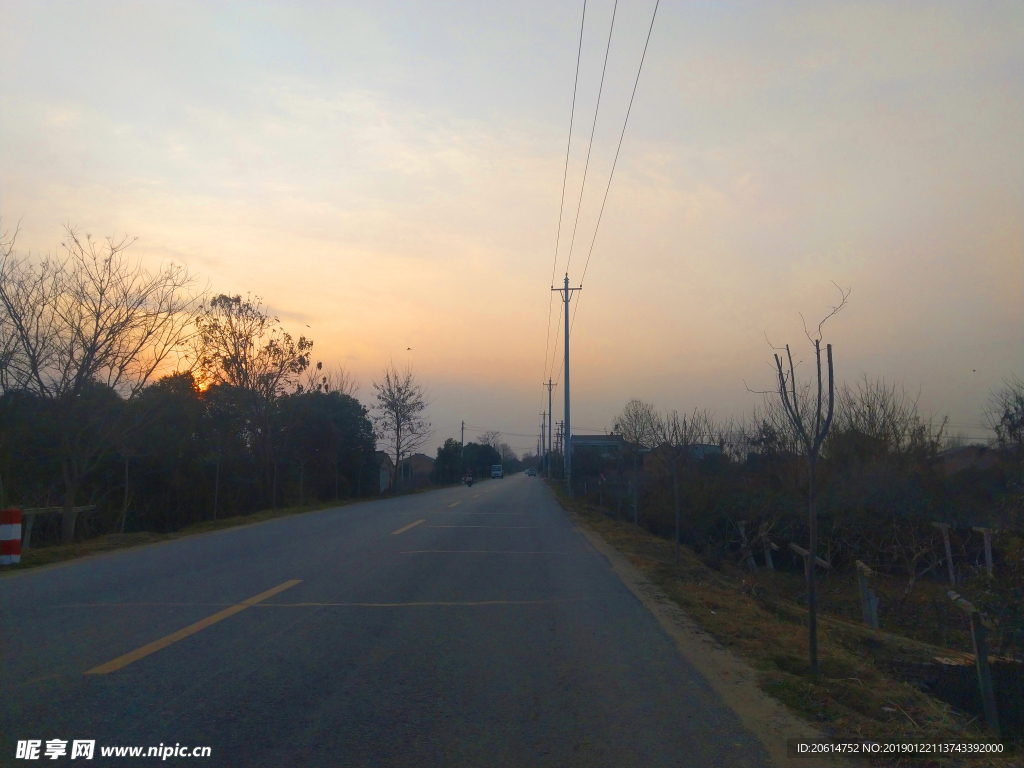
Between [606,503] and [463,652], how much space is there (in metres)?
35.9

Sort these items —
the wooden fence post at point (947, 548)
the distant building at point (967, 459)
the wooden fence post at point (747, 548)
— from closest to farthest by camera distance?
the wooden fence post at point (947, 548), the distant building at point (967, 459), the wooden fence post at point (747, 548)

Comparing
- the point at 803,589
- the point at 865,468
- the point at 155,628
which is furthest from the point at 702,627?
the point at 865,468

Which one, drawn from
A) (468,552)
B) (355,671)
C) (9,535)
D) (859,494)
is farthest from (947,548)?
(9,535)

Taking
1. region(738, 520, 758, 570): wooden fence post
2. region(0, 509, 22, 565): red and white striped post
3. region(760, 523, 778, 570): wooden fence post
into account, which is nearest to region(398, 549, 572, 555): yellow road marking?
region(0, 509, 22, 565): red and white striped post

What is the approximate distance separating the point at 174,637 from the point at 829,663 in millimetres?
5885

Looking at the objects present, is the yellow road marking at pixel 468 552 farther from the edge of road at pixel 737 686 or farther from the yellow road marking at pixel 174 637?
the yellow road marking at pixel 174 637

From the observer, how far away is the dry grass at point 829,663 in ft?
16.4

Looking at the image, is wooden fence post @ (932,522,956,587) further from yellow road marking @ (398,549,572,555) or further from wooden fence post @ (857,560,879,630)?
yellow road marking @ (398,549,572,555)

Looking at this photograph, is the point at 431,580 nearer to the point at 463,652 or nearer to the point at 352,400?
the point at 463,652

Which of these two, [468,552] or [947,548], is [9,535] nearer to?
[468,552]

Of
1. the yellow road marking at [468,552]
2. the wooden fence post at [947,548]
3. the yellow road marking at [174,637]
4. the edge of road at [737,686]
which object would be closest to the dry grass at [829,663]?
the edge of road at [737,686]

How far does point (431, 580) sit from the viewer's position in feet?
34.3

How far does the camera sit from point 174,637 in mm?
6715

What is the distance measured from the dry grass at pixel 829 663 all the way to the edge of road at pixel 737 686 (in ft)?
0.42
